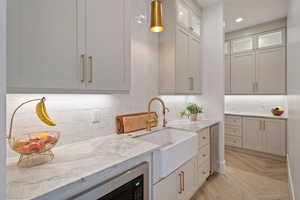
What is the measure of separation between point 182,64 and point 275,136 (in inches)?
105

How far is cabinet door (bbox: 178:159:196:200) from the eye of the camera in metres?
1.60

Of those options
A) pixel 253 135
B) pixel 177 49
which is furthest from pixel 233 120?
pixel 177 49

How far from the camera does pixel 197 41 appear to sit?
2.54m

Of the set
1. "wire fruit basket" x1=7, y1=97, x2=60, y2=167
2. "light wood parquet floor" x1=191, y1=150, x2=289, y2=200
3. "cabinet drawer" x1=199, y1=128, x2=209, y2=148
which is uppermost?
"wire fruit basket" x1=7, y1=97, x2=60, y2=167

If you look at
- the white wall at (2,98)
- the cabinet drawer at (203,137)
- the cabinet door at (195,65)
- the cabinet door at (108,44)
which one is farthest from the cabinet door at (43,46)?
the cabinet door at (195,65)

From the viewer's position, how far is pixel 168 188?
4.52 feet

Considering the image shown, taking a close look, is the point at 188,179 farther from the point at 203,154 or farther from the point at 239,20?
the point at 239,20

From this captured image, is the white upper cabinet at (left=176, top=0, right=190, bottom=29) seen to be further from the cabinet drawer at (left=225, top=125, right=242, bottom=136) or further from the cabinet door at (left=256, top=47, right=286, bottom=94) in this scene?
the cabinet drawer at (left=225, top=125, right=242, bottom=136)

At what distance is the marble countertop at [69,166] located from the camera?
66 cm

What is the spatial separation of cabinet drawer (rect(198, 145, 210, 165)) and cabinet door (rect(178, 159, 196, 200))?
9.7 inches

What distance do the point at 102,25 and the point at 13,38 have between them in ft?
1.98

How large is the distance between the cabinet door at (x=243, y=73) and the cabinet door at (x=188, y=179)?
9.09 feet

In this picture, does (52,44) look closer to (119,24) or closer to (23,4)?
(23,4)

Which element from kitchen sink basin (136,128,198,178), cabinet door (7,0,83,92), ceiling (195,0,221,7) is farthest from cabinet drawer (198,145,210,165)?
ceiling (195,0,221,7)
